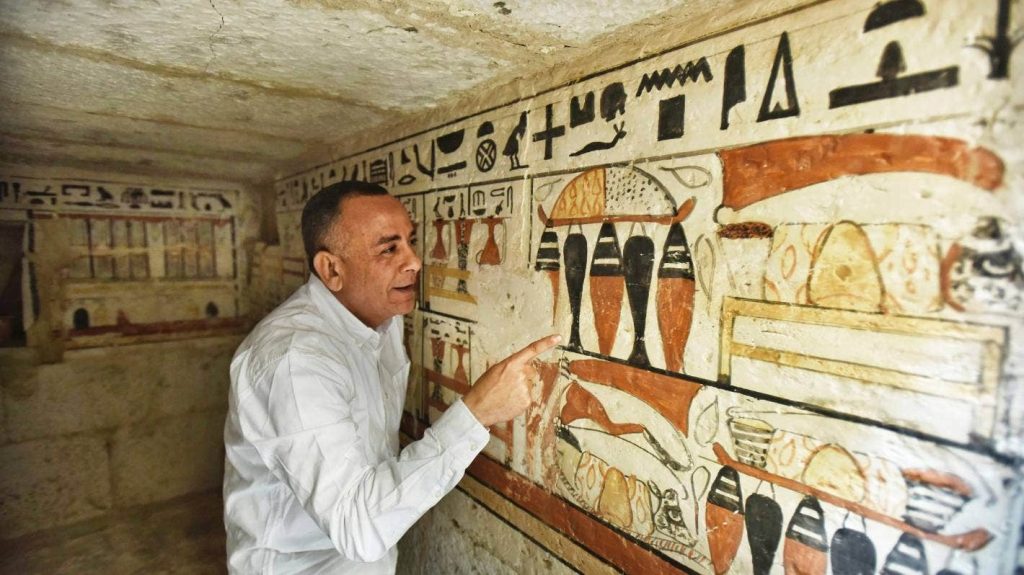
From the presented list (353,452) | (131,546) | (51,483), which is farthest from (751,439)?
(51,483)

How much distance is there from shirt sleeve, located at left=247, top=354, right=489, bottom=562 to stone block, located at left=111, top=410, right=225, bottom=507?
107 inches

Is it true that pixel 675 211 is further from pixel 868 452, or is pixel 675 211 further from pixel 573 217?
pixel 868 452

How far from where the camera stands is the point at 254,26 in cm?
108

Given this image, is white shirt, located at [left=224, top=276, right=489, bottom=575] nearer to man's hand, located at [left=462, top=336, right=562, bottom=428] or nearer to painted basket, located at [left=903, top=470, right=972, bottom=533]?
man's hand, located at [left=462, top=336, right=562, bottom=428]

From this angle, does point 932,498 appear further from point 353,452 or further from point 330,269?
point 330,269

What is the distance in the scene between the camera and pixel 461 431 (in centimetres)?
116

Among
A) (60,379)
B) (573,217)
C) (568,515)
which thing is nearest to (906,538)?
(568,515)

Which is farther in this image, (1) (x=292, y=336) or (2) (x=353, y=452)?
(1) (x=292, y=336)

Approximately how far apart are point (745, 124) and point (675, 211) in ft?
0.68

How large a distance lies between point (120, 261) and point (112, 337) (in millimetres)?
495

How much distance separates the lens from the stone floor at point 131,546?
2.64 meters

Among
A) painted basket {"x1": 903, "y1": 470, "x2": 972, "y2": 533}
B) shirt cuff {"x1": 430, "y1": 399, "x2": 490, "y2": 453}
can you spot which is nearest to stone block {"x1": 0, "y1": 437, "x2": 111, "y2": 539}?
shirt cuff {"x1": 430, "y1": 399, "x2": 490, "y2": 453}

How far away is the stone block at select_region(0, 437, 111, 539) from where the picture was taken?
2.80 m

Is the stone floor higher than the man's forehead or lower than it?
lower
